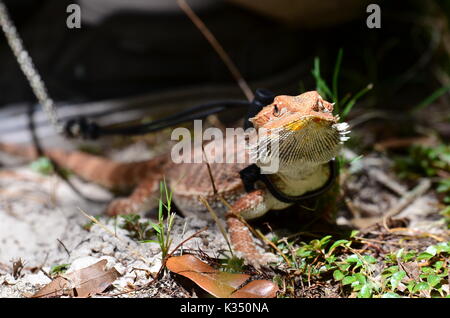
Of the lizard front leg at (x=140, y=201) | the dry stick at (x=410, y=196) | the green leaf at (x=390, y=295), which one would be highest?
the lizard front leg at (x=140, y=201)

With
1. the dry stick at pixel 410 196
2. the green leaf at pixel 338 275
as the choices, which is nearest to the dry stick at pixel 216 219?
the green leaf at pixel 338 275

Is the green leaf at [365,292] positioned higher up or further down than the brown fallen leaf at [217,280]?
further down

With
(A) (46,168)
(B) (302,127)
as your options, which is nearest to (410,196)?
(B) (302,127)

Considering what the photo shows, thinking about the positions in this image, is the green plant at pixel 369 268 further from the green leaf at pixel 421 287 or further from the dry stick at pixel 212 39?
the dry stick at pixel 212 39

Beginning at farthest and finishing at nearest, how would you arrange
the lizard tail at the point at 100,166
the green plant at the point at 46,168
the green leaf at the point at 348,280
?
the green plant at the point at 46,168 < the lizard tail at the point at 100,166 < the green leaf at the point at 348,280

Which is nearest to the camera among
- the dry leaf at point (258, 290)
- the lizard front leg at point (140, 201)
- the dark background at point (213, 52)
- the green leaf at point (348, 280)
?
the dry leaf at point (258, 290)

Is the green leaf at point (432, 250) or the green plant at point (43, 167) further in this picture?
the green plant at point (43, 167)
